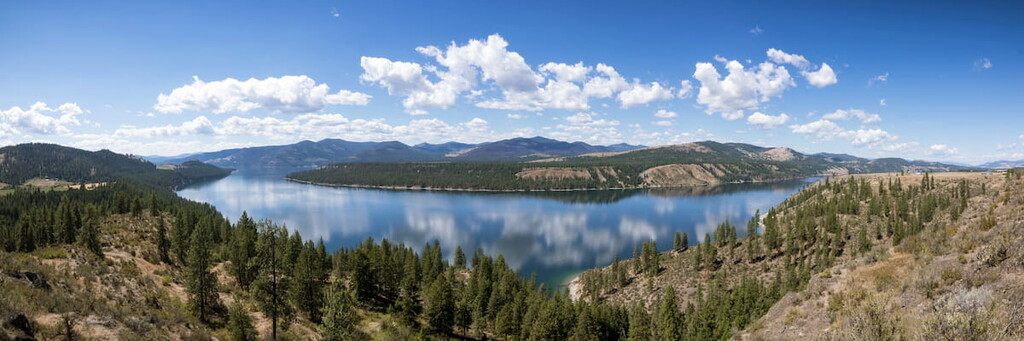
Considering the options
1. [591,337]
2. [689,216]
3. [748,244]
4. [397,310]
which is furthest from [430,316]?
[689,216]

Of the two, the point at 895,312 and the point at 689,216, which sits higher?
the point at 895,312

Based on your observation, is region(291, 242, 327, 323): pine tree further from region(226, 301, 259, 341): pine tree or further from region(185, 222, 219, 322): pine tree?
region(226, 301, 259, 341): pine tree

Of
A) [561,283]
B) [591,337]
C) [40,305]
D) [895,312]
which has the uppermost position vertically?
[895,312]

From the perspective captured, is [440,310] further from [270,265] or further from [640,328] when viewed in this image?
[640,328]

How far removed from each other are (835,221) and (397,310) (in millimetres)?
109828

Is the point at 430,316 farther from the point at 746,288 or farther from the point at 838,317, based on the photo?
the point at 746,288

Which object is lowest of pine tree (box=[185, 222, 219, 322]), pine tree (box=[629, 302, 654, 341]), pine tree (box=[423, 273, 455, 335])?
pine tree (box=[629, 302, 654, 341])

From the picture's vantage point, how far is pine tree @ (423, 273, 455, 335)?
51.9 m

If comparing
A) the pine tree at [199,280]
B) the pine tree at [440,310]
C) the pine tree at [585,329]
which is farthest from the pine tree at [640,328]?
the pine tree at [199,280]

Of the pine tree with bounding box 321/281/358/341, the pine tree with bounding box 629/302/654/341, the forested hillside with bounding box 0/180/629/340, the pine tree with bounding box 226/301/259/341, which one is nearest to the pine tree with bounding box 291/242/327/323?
the forested hillside with bounding box 0/180/629/340

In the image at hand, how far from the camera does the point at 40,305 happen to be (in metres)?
22.4

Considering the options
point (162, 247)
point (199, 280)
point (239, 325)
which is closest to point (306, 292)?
point (199, 280)

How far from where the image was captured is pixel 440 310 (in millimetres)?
52156

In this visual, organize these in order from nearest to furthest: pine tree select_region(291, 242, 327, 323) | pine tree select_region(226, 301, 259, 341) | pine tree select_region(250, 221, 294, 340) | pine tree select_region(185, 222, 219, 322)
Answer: pine tree select_region(250, 221, 294, 340) < pine tree select_region(226, 301, 259, 341) < pine tree select_region(185, 222, 219, 322) < pine tree select_region(291, 242, 327, 323)
